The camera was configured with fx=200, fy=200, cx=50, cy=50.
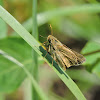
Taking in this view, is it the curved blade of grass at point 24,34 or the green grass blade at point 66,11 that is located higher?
the green grass blade at point 66,11

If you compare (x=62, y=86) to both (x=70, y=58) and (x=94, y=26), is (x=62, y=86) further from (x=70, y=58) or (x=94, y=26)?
(x=70, y=58)

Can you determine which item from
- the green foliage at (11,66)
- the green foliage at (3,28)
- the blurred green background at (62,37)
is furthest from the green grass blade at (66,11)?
the green foliage at (11,66)

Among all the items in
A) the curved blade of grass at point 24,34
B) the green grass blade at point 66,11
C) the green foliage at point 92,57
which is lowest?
the green foliage at point 92,57

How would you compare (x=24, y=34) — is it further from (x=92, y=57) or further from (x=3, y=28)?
(x=92, y=57)

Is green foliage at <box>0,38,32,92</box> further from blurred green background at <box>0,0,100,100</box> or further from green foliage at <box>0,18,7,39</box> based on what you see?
green foliage at <box>0,18,7,39</box>

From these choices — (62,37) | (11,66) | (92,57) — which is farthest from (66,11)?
(11,66)

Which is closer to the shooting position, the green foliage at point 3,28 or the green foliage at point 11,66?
the green foliage at point 11,66

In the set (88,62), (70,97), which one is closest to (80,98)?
(88,62)

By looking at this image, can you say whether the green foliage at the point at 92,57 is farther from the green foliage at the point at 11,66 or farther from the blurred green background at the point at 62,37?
the green foliage at the point at 11,66

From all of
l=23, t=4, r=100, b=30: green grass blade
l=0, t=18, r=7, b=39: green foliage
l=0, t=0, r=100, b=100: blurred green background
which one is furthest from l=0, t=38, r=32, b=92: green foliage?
l=23, t=4, r=100, b=30: green grass blade

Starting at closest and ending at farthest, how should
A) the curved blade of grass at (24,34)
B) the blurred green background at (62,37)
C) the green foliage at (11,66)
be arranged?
1. the curved blade of grass at (24,34)
2. the green foliage at (11,66)
3. the blurred green background at (62,37)

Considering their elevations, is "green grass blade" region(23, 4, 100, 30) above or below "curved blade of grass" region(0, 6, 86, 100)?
above
